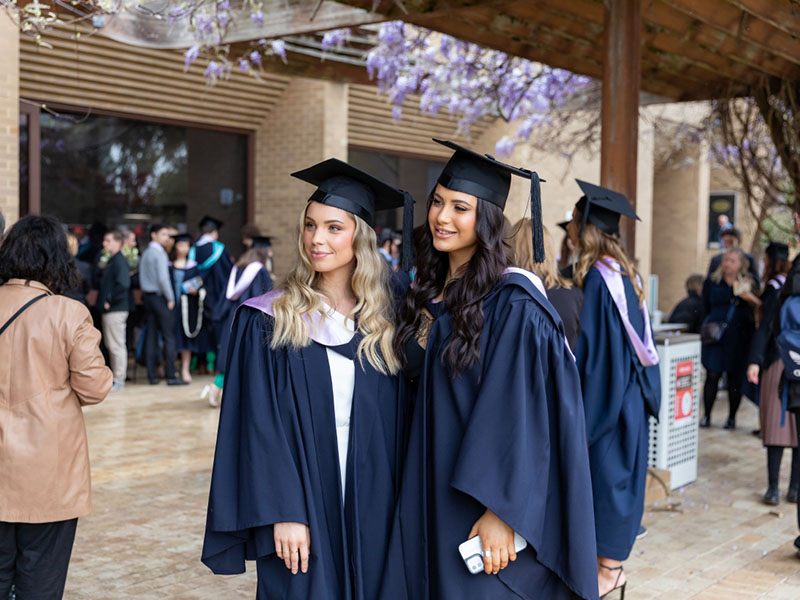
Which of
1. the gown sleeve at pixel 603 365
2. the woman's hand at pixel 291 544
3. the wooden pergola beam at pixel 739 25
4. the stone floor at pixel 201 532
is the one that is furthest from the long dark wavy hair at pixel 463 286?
the wooden pergola beam at pixel 739 25

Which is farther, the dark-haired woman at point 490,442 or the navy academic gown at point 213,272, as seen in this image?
the navy academic gown at point 213,272

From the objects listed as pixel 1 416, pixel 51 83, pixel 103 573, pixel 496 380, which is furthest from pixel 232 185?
pixel 496 380

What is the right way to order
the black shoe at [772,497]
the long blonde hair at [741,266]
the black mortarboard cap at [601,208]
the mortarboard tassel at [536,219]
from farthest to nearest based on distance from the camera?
the long blonde hair at [741,266] → the black shoe at [772,497] → the black mortarboard cap at [601,208] → the mortarboard tassel at [536,219]

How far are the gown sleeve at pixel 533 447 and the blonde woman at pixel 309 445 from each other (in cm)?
34

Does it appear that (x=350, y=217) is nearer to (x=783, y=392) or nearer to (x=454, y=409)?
(x=454, y=409)

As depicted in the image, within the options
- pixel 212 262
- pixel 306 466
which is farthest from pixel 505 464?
pixel 212 262

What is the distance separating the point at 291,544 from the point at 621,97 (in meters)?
4.54

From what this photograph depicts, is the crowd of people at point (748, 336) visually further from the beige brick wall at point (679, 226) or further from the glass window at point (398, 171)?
the beige brick wall at point (679, 226)

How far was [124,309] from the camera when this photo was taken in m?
10.6

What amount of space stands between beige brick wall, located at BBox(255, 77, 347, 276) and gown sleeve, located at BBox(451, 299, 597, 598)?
1098cm

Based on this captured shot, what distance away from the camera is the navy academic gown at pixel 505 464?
2.68 meters

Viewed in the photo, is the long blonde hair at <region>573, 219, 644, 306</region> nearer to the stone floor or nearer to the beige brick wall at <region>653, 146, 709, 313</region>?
the stone floor

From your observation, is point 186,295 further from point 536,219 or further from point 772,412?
point 536,219

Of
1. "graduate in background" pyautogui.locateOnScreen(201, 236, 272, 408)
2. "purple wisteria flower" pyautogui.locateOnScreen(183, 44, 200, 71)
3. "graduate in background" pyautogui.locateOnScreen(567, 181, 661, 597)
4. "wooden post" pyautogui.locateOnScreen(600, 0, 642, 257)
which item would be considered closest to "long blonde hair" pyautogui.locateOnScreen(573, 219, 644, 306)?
"graduate in background" pyautogui.locateOnScreen(567, 181, 661, 597)
